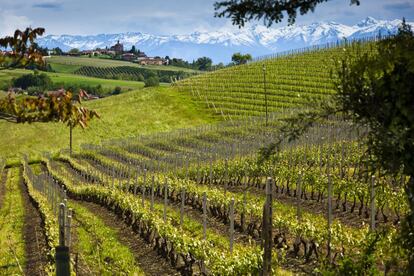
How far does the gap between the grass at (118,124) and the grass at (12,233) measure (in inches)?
850

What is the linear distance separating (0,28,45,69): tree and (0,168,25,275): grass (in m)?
3.78

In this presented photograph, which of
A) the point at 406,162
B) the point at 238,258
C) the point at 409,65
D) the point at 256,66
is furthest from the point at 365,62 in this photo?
the point at 256,66

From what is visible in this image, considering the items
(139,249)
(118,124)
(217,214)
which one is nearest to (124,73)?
(118,124)

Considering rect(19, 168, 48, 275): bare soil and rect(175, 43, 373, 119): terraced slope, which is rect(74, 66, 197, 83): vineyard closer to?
rect(175, 43, 373, 119): terraced slope

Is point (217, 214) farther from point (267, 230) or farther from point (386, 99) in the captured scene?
point (386, 99)

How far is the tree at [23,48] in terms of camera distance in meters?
5.43

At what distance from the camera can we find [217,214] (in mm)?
17828

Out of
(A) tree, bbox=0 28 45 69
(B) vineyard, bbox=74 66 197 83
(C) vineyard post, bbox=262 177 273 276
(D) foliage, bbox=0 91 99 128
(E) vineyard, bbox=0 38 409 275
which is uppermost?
(B) vineyard, bbox=74 66 197 83

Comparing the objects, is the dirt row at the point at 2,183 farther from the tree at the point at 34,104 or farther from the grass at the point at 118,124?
the tree at the point at 34,104

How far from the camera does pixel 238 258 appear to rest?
970 centimetres

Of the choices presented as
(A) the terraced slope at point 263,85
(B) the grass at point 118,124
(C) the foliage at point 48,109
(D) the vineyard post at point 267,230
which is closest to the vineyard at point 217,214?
(D) the vineyard post at point 267,230

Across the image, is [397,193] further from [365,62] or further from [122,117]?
[122,117]

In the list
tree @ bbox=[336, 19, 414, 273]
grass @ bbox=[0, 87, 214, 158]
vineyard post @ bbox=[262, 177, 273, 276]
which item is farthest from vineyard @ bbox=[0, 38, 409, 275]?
grass @ bbox=[0, 87, 214, 158]

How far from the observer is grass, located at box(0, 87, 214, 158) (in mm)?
55500
